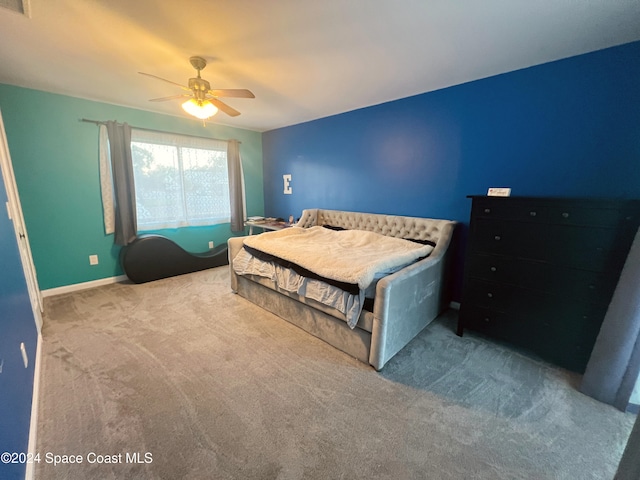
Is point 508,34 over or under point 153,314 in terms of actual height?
over

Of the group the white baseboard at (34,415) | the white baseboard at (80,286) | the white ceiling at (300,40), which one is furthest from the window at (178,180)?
the white baseboard at (34,415)

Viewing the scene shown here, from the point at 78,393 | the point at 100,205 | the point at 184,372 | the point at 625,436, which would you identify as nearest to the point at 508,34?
the point at 625,436

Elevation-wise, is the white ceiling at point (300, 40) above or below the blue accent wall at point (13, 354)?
above

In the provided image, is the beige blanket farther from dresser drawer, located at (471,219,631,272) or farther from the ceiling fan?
the ceiling fan

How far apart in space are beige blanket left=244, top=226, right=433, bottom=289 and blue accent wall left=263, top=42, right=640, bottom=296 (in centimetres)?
65

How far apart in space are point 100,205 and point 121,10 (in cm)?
270

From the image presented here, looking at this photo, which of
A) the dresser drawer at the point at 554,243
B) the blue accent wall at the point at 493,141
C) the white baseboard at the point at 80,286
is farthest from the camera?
the white baseboard at the point at 80,286

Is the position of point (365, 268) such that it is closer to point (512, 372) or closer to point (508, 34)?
point (512, 372)

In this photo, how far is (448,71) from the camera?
232 cm

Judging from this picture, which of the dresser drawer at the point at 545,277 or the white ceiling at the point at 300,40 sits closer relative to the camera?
the white ceiling at the point at 300,40

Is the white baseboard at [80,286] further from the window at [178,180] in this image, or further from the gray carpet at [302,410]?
the gray carpet at [302,410]

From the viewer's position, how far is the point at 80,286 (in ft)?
10.9

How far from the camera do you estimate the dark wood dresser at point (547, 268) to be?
167 centimetres

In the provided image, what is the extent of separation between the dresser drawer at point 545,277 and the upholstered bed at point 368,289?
0.40 meters
